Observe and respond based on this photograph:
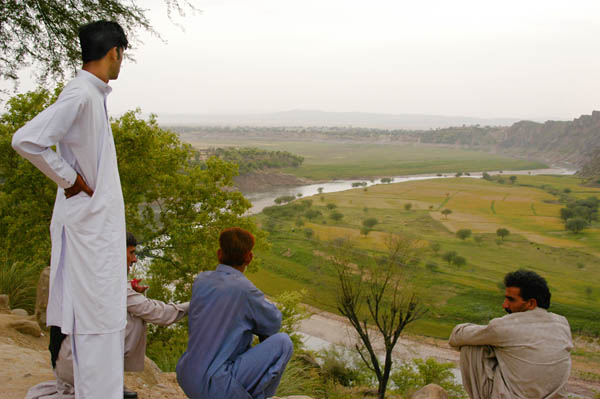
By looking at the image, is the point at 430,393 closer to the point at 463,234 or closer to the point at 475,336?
the point at 475,336

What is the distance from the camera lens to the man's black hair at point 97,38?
2.45 meters

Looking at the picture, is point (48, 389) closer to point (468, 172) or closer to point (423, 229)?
point (423, 229)

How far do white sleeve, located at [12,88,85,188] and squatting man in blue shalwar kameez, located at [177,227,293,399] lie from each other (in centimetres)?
105

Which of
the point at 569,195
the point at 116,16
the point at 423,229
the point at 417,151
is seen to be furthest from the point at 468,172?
the point at 116,16

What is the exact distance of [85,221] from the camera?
2354 millimetres

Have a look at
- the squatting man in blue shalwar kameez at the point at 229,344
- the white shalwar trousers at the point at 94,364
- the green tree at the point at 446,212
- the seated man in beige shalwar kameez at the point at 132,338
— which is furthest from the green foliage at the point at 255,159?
the white shalwar trousers at the point at 94,364

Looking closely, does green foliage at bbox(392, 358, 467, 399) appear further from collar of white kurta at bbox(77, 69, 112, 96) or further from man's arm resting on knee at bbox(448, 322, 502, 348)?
collar of white kurta at bbox(77, 69, 112, 96)

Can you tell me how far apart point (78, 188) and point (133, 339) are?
4.24 feet

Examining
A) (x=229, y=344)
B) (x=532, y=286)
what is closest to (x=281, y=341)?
(x=229, y=344)

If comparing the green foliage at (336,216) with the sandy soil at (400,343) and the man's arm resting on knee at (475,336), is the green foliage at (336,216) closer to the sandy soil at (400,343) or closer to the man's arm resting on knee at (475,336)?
the sandy soil at (400,343)

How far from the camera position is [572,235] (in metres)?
47.3

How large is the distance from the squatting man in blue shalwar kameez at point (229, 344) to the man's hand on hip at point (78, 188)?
0.87 metres

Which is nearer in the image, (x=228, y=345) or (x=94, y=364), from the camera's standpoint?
(x=94, y=364)

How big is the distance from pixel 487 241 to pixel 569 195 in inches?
1205
